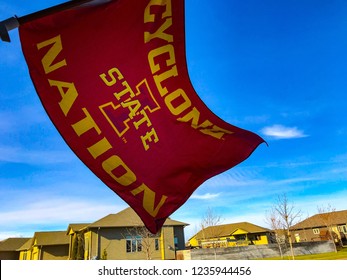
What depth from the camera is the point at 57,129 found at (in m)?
3.50

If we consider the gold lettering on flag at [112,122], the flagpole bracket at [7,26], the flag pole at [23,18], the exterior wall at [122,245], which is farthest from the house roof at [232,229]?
the flagpole bracket at [7,26]

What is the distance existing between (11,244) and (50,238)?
20949mm

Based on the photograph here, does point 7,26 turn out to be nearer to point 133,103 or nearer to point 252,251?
point 133,103

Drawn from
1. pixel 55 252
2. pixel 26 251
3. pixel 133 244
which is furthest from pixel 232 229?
pixel 26 251

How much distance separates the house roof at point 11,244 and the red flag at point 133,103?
6124 cm

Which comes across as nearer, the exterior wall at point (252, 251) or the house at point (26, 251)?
the exterior wall at point (252, 251)

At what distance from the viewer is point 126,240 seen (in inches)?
1332

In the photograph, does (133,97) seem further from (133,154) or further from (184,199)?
(184,199)

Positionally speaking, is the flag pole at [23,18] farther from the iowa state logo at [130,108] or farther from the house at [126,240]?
the house at [126,240]

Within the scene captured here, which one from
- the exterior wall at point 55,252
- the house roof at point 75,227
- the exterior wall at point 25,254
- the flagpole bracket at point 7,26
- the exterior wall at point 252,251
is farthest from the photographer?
the exterior wall at point 25,254

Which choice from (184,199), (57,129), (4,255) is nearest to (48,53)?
(57,129)

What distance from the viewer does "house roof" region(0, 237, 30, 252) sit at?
56.1 m

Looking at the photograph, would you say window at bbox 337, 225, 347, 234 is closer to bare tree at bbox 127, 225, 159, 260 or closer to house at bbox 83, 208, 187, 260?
house at bbox 83, 208, 187, 260

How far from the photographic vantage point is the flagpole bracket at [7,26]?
257 centimetres
